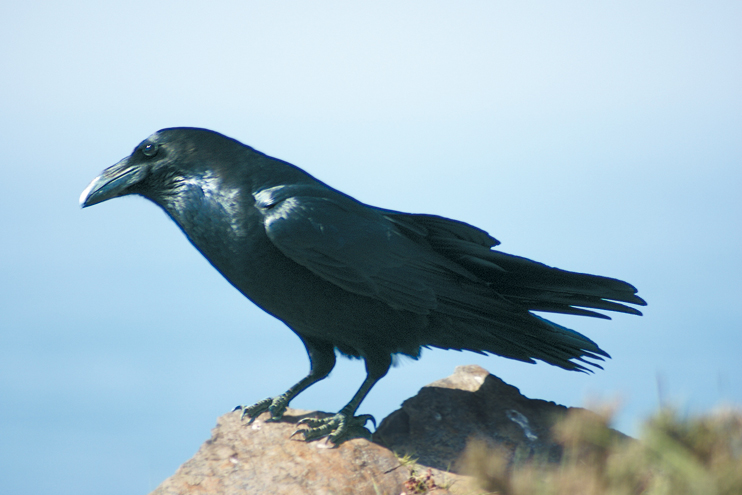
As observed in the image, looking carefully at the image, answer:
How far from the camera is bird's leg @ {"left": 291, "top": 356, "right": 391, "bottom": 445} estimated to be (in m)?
4.25

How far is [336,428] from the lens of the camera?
428 cm

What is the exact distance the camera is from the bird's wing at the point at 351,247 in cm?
390

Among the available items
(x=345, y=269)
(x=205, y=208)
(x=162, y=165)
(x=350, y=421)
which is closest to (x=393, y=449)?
(x=350, y=421)

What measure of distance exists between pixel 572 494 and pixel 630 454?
272 millimetres

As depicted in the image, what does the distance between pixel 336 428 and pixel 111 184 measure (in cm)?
197

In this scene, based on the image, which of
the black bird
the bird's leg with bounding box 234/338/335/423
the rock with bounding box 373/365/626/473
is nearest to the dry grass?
the rock with bounding box 373/365/626/473

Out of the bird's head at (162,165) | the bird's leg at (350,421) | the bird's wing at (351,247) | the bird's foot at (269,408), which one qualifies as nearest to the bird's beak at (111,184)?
the bird's head at (162,165)

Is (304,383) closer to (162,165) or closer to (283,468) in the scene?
(283,468)

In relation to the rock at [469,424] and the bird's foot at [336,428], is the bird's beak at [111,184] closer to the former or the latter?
the bird's foot at [336,428]

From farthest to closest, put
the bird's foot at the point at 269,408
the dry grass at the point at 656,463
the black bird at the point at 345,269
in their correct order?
the bird's foot at the point at 269,408 < the black bird at the point at 345,269 < the dry grass at the point at 656,463

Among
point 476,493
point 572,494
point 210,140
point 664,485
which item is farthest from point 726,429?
point 210,140

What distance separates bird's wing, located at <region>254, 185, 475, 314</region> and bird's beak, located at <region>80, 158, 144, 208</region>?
807mm

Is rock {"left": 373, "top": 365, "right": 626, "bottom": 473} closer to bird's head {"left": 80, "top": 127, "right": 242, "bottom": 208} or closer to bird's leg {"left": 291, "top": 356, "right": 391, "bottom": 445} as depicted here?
bird's leg {"left": 291, "top": 356, "right": 391, "bottom": 445}

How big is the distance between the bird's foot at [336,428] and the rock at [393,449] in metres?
0.05
